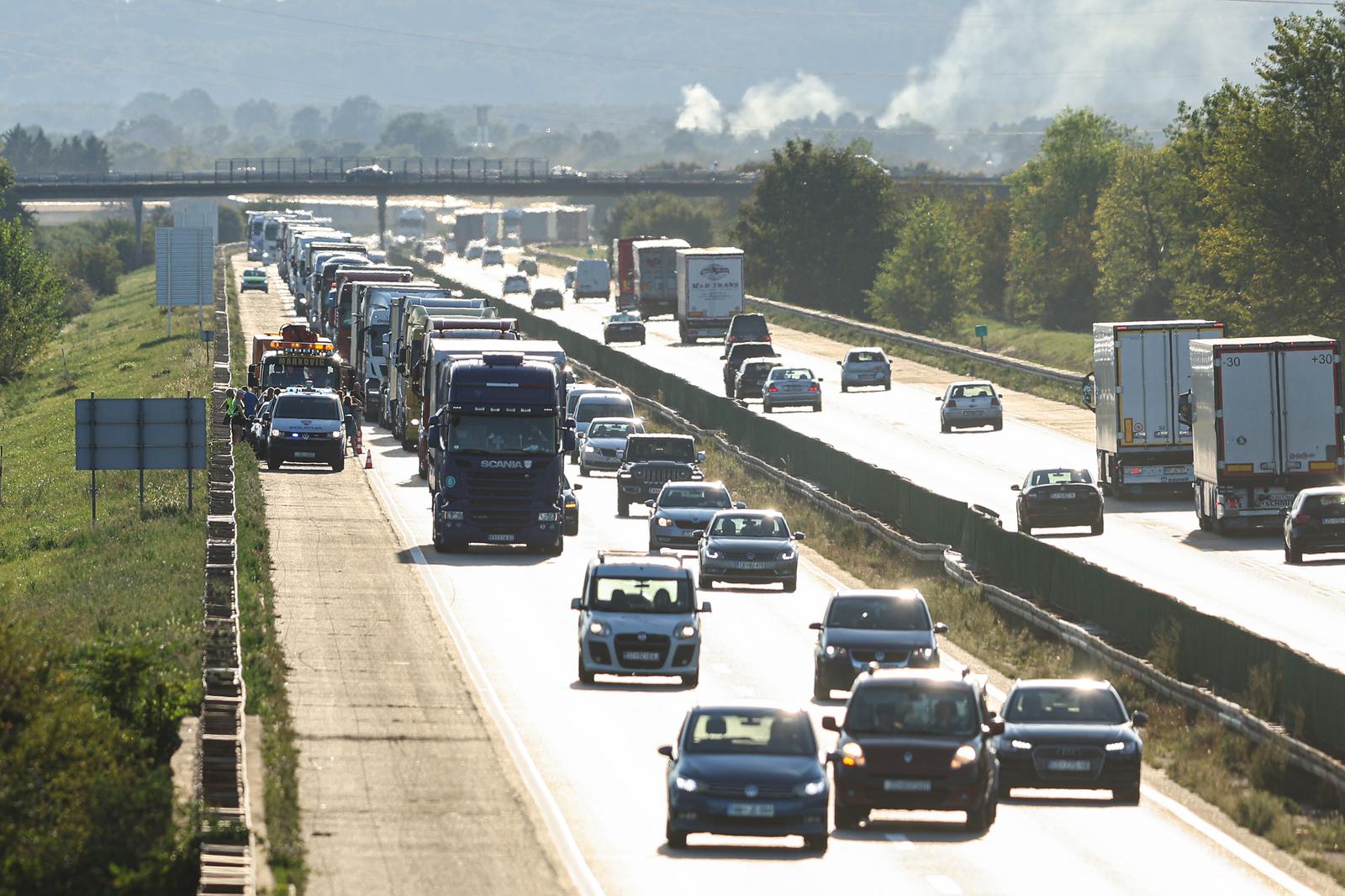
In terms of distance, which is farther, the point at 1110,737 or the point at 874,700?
the point at 1110,737

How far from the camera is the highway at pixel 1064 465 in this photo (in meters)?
42.1

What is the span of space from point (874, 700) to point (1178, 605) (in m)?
10.1

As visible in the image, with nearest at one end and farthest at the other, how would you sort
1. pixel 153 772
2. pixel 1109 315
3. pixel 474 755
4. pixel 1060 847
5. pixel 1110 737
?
1. pixel 153 772
2. pixel 1060 847
3. pixel 1110 737
4. pixel 474 755
5. pixel 1109 315

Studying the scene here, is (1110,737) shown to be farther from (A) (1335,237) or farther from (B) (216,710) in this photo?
(A) (1335,237)

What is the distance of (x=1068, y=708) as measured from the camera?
26438 mm

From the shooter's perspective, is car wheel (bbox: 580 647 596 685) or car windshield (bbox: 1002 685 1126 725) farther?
car wheel (bbox: 580 647 596 685)

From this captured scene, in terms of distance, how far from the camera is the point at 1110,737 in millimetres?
26234

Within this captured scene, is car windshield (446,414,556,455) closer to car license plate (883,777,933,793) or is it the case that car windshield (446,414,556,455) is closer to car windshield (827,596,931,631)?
car windshield (827,596,931,631)

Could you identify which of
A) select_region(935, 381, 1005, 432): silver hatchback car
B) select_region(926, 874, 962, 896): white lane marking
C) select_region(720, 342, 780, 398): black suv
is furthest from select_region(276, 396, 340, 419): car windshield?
select_region(926, 874, 962, 896): white lane marking

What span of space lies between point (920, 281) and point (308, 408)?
103m

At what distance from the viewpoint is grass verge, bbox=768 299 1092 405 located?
91375 mm

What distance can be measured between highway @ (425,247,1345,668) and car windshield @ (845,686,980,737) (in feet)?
41.2

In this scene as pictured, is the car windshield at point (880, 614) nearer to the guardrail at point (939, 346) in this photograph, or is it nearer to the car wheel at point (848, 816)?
the car wheel at point (848, 816)

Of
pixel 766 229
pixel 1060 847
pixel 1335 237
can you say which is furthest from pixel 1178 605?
pixel 766 229
